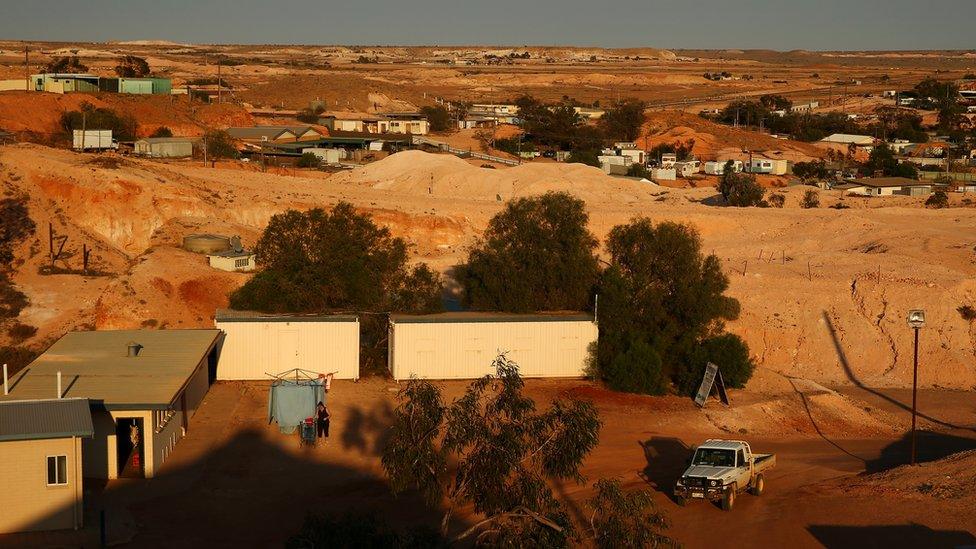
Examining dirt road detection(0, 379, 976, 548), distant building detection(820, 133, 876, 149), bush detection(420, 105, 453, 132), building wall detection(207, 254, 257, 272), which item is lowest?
dirt road detection(0, 379, 976, 548)

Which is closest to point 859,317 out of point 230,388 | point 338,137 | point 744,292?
point 744,292

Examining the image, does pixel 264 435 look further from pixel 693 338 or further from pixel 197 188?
pixel 197 188

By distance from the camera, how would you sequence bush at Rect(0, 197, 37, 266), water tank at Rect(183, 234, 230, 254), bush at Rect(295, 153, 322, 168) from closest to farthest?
water tank at Rect(183, 234, 230, 254)
bush at Rect(0, 197, 37, 266)
bush at Rect(295, 153, 322, 168)

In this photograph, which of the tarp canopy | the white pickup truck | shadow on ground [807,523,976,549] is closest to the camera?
shadow on ground [807,523,976,549]

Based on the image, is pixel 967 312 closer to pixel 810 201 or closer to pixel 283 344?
pixel 283 344

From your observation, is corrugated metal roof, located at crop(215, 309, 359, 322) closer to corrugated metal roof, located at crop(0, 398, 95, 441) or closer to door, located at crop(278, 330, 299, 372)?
door, located at crop(278, 330, 299, 372)

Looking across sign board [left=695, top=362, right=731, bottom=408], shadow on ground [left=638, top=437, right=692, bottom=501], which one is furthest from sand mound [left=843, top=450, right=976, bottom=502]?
sign board [left=695, top=362, right=731, bottom=408]
